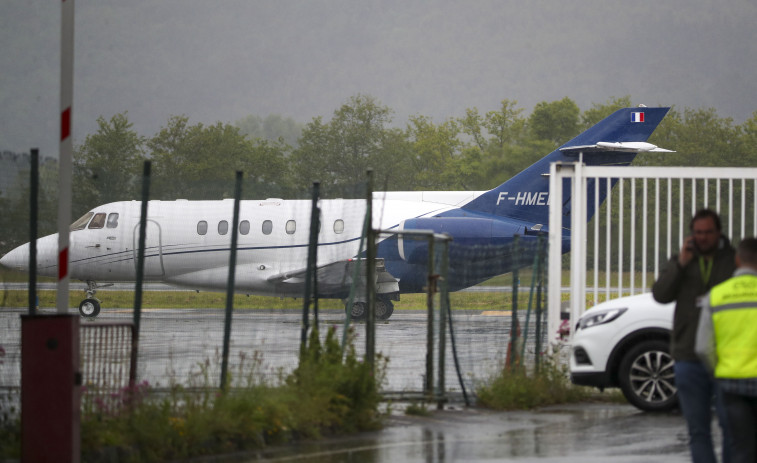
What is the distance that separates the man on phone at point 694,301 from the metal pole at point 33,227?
5637 mm

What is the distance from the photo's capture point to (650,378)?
35.1ft

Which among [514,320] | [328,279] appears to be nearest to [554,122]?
[514,320]

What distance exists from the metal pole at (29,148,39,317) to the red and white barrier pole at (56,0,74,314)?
183 cm

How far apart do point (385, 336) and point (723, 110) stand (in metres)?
124

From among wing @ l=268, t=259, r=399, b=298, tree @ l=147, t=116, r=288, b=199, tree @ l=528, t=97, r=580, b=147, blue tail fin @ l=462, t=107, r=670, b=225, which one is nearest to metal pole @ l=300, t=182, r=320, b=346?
wing @ l=268, t=259, r=399, b=298

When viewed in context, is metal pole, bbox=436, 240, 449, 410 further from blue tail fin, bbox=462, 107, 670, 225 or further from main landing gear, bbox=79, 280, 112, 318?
blue tail fin, bbox=462, 107, 670, 225

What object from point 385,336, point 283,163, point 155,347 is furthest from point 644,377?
point 283,163

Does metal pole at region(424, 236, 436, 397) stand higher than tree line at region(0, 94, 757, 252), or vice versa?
tree line at region(0, 94, 757, 252)

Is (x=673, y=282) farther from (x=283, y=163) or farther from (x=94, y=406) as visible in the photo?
(x=283, y=163)

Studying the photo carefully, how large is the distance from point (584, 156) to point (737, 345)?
A: 21.9 metres

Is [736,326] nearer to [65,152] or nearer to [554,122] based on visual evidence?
[65,152]

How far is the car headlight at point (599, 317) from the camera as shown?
1095 centimetres

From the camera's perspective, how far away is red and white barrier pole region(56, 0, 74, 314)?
7445mm

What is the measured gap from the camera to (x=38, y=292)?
1078 centimetres
